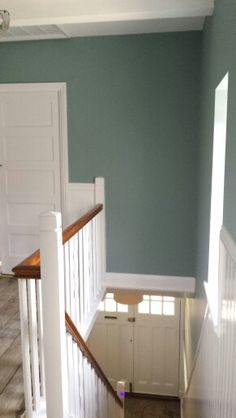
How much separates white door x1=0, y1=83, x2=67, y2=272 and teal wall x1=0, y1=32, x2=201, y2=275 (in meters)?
0.17

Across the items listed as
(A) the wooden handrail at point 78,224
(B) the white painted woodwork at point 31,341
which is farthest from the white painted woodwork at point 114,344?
(B) the white painted woodwork at point 31,341

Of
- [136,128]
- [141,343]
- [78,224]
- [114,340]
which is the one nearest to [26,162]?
[136,128]

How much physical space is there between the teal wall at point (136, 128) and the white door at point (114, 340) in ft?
7.68

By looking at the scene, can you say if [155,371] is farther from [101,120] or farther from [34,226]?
[101,120]

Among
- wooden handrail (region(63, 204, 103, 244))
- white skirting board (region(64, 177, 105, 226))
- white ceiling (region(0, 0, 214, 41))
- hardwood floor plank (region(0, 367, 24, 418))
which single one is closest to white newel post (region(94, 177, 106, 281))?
white skirting board (region(64, 177, 105, 226))

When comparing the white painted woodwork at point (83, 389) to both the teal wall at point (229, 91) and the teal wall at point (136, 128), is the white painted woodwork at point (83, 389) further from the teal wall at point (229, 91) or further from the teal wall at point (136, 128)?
the teal wall at point (136, 128)

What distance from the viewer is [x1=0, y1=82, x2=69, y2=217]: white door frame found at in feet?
14.1

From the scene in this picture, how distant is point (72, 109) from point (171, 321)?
12.3 ft

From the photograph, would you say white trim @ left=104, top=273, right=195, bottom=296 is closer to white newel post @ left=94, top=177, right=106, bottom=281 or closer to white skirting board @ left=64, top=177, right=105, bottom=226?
white newel post @ left=94, top=177, right=106, bottom=281

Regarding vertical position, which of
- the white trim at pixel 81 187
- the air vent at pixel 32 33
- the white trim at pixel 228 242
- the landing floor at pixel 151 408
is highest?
the air vent at pixel 32 33

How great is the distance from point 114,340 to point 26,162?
11.7 feet

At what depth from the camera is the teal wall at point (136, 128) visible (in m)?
4.07

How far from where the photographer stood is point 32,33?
13.3ft

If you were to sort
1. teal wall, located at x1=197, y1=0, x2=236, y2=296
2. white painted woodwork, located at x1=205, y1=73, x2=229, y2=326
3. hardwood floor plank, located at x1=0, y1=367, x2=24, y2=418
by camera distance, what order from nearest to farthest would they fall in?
1. teal wall, located at x1=197, y1=0, x2=236, y2=296
2. hardwood floor plank, located at x1=0, y1=367, x2=24, y2=418
3. white painted woodwork, located at x1=205, y1=73, x2=229, y2=326
